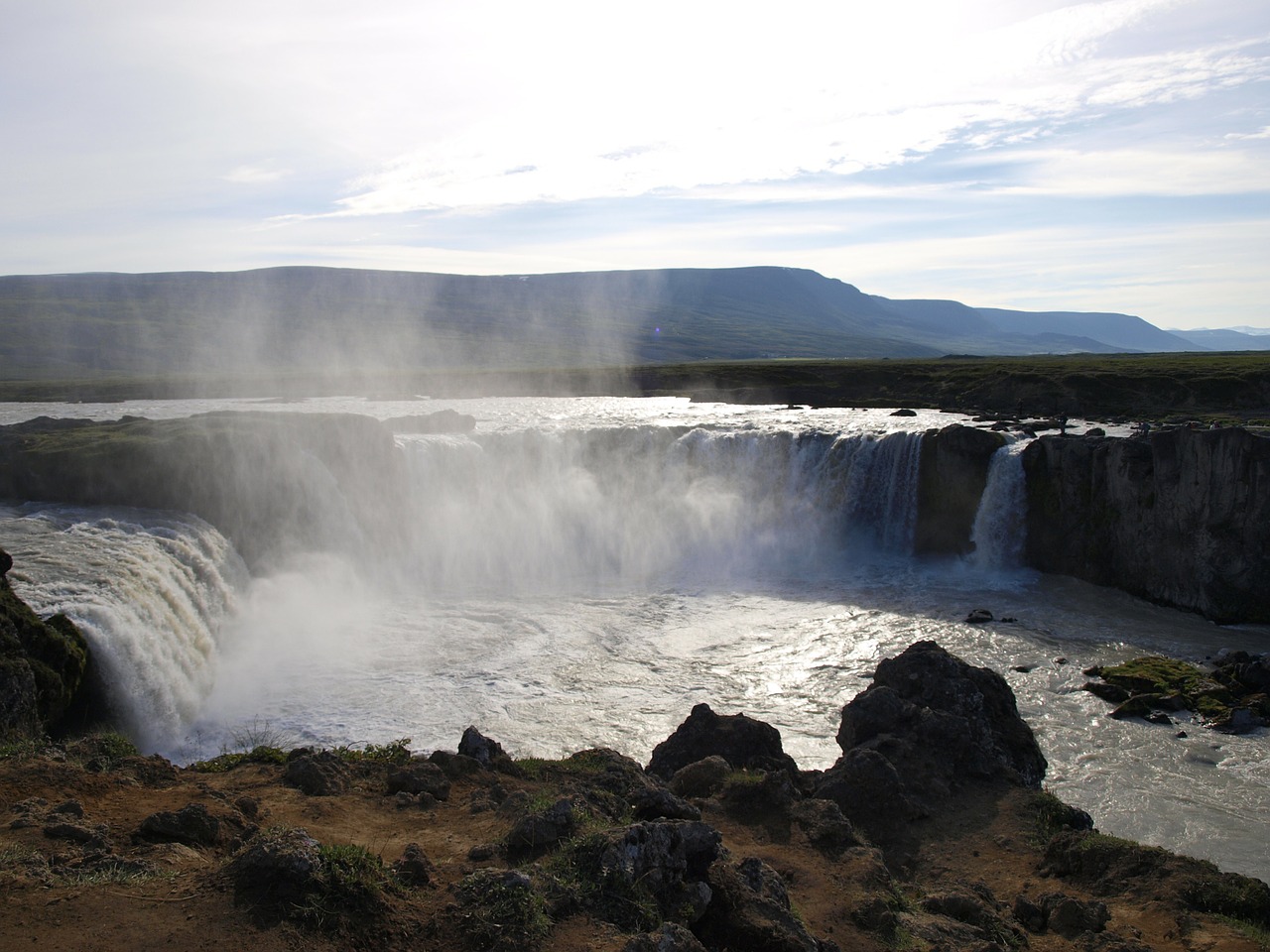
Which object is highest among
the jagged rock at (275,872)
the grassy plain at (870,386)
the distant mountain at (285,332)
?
the distant mountain at (285,332)

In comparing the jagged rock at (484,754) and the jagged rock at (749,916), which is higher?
the jagged rock at (749,916)

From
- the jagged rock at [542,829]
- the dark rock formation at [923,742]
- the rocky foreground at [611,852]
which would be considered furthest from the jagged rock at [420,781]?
the dark rock formation at [923,742]

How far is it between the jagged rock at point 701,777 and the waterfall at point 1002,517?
25.6 m

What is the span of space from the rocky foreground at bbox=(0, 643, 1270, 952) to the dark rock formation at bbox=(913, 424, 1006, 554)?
2260cm

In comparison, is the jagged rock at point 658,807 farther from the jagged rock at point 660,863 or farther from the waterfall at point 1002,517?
the waterfall at point 1002,517

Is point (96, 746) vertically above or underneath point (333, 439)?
underneath

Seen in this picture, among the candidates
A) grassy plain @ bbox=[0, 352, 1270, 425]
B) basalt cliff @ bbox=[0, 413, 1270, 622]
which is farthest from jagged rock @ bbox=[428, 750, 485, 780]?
grassy plain @ bbox=[0, 352, 1270, 425]

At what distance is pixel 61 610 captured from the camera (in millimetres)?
17969

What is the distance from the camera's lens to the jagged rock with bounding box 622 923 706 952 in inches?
275

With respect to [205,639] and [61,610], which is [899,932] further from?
[205,639]

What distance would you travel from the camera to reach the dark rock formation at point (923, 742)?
1254 cm

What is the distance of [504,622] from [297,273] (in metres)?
194

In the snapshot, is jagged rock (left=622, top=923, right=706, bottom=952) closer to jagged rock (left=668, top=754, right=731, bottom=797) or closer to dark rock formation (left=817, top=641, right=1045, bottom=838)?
jagged rock (left=668, top=754, right=731, bottom=797)

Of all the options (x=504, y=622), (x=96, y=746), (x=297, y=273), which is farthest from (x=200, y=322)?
(x=96, y=746)
